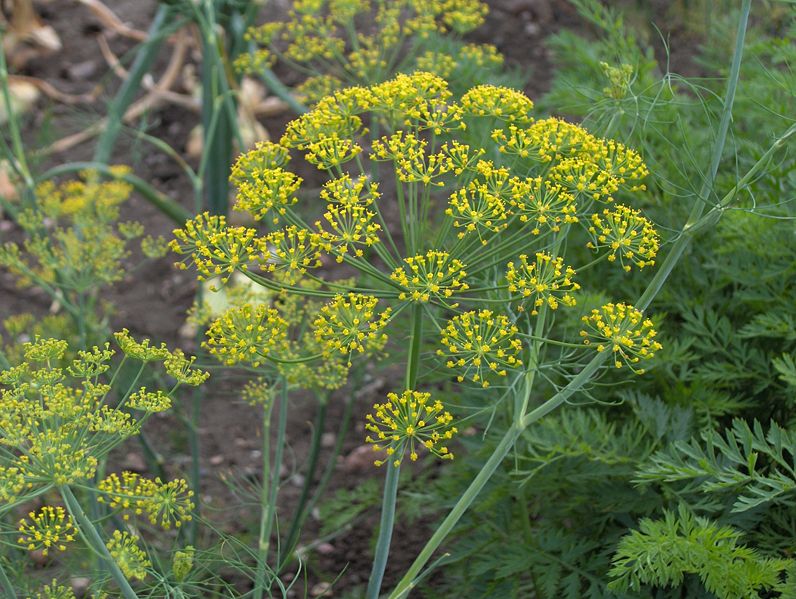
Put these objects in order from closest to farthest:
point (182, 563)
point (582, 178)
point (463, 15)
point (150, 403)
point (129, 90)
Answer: point (150, 403) < point (582, 178) < point (182, 563) < point (463, 15) < point (129, 90)

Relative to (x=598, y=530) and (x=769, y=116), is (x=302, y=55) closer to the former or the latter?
(x=769, y=116)

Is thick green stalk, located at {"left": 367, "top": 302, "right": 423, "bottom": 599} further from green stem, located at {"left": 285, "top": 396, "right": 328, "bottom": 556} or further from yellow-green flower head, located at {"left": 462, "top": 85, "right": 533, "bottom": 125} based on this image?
green stem, located at {"left": 285, "top": 396, "right": 328, "bottom": 556}

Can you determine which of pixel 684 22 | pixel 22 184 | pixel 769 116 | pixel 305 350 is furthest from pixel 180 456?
pixel 684 22

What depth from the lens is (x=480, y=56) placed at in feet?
11.5

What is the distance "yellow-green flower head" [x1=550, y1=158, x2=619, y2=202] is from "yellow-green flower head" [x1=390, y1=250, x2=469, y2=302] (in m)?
0.30

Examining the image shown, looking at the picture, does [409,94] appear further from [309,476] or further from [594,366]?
[309,476]

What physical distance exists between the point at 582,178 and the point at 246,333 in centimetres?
72

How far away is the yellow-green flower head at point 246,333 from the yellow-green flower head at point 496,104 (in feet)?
1.98

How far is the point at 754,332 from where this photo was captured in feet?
8.96

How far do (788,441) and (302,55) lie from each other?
74.6 inches

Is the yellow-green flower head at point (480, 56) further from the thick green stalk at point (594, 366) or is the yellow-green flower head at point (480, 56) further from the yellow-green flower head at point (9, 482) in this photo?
the yellow-green flower head at point (9, 482)

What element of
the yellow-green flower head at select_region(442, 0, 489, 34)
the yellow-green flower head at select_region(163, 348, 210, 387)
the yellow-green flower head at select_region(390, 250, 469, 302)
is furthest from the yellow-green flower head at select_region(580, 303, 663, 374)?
the yellow-green flower head at select_region(442, 0, 489, 34)

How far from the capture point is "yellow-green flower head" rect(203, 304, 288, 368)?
1.91 meters

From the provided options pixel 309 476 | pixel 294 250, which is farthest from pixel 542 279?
pixel 309 476
